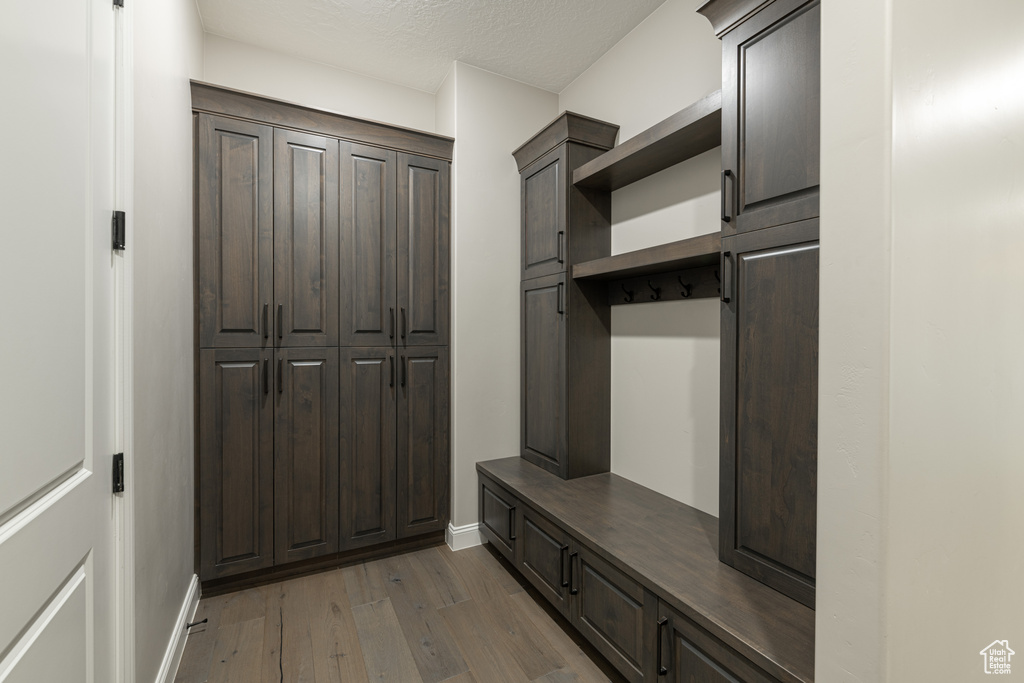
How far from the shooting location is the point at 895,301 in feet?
2.74

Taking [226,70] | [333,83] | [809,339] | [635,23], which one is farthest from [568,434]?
[226,70]

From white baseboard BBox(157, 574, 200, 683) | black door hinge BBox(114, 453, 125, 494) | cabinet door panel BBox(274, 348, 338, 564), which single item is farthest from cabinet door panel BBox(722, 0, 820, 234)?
white baseboard BBox(157, 574, 200, 683)

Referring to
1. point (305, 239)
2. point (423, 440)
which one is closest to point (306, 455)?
point (423, 440)

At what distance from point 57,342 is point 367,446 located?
1.75 metres

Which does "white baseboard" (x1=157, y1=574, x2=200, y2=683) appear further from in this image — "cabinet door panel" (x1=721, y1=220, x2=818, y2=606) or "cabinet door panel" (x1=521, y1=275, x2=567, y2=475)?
"cabinet door panel" (x1=721, y1=220, x2=818, y2=606)

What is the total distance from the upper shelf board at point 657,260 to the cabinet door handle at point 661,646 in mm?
Result: 1262

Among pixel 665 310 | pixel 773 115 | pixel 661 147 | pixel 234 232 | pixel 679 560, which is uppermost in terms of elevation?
pixel 661 147

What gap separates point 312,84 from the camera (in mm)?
2629

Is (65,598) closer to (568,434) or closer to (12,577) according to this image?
(12,577)

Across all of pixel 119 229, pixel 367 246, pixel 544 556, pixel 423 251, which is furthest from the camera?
pixel 423 251

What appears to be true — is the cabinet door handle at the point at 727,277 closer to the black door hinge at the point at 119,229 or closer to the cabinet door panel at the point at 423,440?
the cabinet door panel at the point at 423,440

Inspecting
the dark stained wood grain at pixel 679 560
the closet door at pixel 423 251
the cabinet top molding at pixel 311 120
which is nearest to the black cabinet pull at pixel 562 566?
the dark stained wood grain at pixel 679 560

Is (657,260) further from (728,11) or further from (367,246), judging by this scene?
(367,246)

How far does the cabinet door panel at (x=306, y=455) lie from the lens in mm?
2295
